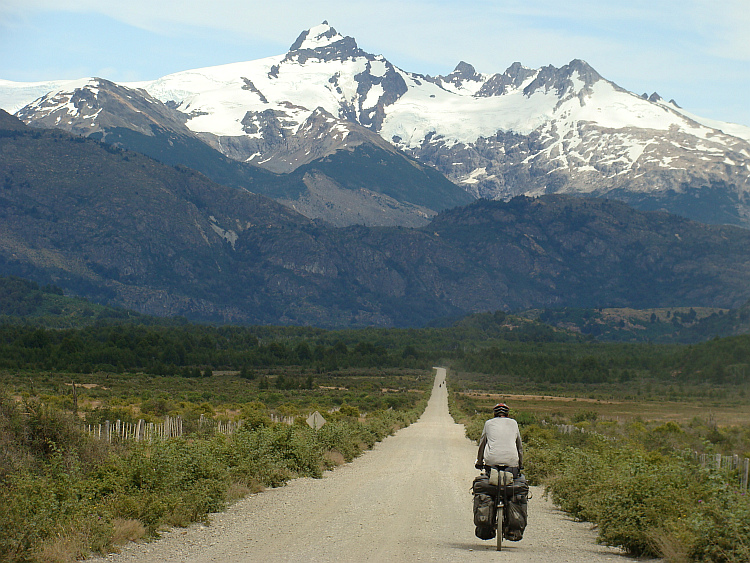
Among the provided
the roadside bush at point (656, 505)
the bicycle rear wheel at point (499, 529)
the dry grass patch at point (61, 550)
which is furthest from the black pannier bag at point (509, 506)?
the dry grass patch at point (61, 550)

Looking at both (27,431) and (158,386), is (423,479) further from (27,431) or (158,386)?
(158,386)

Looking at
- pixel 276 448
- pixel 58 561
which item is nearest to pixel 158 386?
pixel 276 448

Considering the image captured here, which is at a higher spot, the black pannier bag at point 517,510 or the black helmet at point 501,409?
the black helmet at point 501,409

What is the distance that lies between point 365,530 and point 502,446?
413 centimetres

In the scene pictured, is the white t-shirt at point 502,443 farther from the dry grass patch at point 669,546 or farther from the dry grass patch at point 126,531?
the dry grass patch at point 126,531

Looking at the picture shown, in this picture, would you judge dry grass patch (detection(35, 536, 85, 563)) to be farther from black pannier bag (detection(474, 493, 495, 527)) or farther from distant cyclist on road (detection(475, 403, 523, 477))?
distant cyclist on road (detection(475, 403, 523, 477))

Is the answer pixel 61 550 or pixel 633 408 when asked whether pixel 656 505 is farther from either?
pixel 633 408

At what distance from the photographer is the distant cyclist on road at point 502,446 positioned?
17859 mm

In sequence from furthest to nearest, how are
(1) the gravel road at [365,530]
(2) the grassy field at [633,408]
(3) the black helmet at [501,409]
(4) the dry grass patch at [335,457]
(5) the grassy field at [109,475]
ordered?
(2) the grassy field at [633,408] < (4) the dry grass patch at [335,457] < (3) the black helmet at [501,409] < (1) the gravel road at [365,530] < (5) the grassy field at [109,475]

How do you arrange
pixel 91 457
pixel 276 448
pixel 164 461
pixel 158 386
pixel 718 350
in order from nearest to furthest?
1. pixel 164 461
2. pixel 91 457
3. pixel 276 448
4. pixel 158 386
5. pixel 718 350

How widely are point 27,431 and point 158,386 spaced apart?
4064 inches

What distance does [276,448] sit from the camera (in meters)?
32.8

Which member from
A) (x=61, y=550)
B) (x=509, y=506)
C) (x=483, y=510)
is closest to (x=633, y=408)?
(x=509, y=506)

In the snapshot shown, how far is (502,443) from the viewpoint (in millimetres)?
17969
